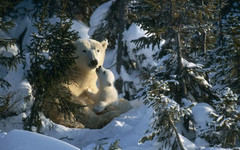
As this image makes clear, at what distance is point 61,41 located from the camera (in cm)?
762

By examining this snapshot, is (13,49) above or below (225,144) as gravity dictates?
above

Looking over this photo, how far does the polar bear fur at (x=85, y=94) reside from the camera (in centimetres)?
870

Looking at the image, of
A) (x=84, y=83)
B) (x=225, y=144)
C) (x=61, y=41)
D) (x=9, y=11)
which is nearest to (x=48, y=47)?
(x=61, y=41)

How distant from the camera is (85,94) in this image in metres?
9.44

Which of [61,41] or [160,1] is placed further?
[160,1]

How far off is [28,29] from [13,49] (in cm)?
151

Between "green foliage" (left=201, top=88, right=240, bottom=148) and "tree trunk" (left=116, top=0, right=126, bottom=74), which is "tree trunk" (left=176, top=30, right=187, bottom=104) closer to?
"green foliage" (left=201, top=88, right=240, bottom=148)

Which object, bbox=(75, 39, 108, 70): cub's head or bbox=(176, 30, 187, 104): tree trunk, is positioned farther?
bbox=(75, 39, 108, 70): cub's head

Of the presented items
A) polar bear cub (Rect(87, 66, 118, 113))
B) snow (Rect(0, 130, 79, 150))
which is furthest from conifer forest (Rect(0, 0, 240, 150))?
snow (Rect(0, 130, 79, 150))

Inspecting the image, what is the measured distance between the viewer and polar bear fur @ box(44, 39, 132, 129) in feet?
28.5

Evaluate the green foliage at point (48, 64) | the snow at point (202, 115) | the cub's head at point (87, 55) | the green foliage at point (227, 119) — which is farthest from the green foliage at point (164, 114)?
the cub's head at point (87, 55)

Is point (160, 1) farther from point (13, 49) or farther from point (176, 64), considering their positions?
point (13, 49)

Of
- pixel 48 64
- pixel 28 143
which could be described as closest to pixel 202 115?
pixel 48 64

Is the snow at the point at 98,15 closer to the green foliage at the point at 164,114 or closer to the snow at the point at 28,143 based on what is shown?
the green foliage at the point at 164,114
